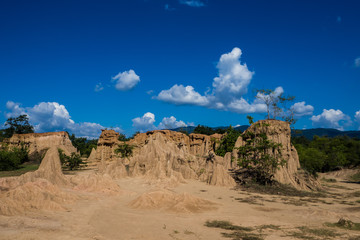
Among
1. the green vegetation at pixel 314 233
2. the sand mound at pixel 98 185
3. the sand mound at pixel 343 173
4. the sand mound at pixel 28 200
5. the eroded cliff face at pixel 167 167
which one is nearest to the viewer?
the green vegetation at pixel 314 233

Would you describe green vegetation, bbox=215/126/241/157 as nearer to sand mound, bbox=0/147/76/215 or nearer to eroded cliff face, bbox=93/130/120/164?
eroded cliff face, bbox=93/130/120/164

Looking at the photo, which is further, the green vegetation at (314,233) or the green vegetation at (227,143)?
the green vegetation at (227,143)

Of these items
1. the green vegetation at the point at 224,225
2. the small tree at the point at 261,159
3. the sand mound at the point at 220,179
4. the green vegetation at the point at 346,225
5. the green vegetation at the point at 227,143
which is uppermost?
the green vegetation at the point at 227,143

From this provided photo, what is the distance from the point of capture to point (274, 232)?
927 cm

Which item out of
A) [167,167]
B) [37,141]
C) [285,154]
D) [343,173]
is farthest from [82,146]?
[343,173]

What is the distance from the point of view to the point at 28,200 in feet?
37.4

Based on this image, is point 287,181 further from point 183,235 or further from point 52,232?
point 52,232

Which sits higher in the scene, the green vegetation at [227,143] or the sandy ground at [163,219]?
the green vegetation at [227,143]

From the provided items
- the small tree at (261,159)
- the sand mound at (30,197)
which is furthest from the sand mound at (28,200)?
the small tree at (261,159)

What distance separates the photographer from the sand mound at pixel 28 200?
1024cm

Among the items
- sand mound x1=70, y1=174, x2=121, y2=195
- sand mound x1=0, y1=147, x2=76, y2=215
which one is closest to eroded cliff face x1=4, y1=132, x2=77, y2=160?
sand mound x1=70, y1=174, x2=121, y2=195

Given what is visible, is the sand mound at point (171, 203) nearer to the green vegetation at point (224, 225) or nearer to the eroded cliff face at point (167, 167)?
the green vegetation at point (224, 225)

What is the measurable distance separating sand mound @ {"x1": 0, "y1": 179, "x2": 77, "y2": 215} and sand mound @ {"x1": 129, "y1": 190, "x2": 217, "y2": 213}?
3.54 meters

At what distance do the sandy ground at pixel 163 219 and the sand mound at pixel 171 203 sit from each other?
30 centimetres
